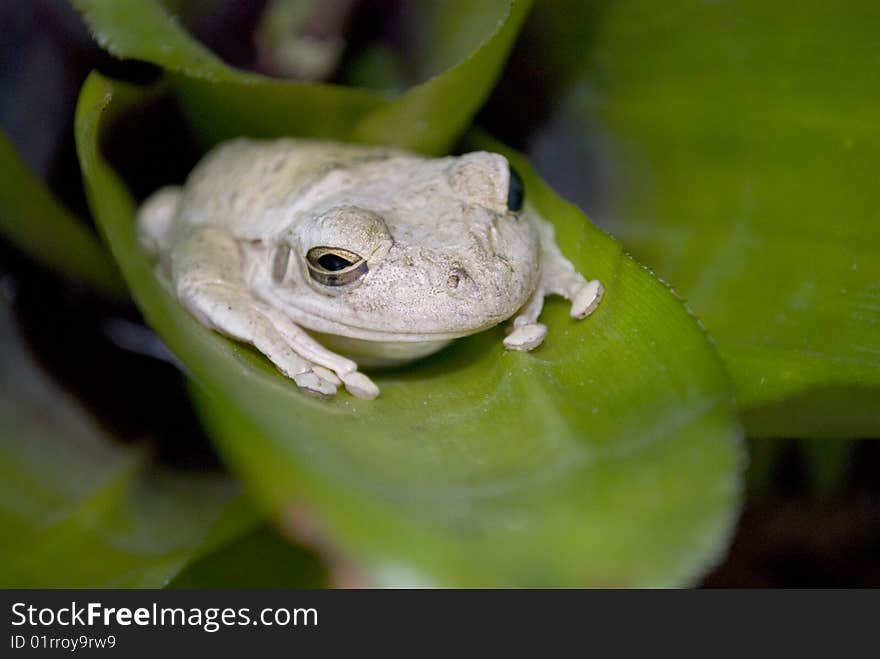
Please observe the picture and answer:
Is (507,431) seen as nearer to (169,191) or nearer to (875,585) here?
(169,191)

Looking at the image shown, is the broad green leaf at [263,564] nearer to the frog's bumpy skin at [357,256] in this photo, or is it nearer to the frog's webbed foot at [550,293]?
the frog's bumpy skin at [357,256]

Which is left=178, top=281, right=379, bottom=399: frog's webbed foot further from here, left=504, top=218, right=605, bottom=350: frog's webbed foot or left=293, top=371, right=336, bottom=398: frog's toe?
left=504, top=218, right=605, bottom=350: frog's webbed foot

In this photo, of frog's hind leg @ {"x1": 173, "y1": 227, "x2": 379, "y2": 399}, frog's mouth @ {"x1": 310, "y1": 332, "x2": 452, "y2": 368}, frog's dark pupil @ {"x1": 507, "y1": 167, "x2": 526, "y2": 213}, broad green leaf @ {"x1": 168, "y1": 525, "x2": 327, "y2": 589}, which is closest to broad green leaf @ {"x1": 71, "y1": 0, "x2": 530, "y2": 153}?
frog's dark pupil @ {"x1": 507, "y1": 167, "x2": 526, "y2": 213}

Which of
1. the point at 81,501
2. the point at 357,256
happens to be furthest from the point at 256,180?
the point at 81,501

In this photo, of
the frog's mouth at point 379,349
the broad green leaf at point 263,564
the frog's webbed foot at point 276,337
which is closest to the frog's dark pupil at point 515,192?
the frog's mouth at point 379,349

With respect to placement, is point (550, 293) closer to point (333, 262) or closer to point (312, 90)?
point (333, 262)

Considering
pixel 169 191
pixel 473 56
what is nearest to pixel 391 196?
pixel 473 56
